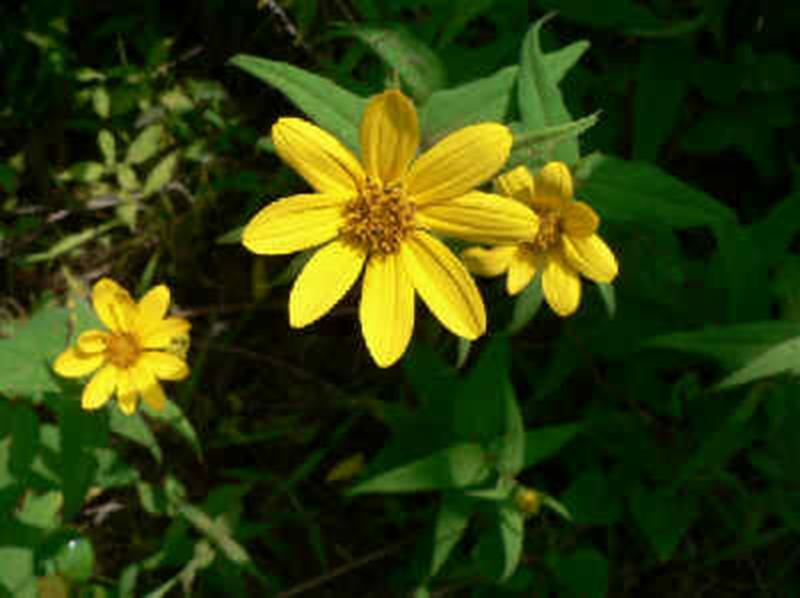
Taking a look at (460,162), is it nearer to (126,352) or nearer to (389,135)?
(389,135)

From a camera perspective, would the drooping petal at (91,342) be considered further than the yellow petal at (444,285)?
Yes

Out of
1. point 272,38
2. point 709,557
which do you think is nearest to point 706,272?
point 709,557

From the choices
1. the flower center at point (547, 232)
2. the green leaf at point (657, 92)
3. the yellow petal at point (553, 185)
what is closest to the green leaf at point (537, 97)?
the yellow petal at point (553, 185)

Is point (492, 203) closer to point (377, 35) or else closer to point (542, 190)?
point (542, 190)

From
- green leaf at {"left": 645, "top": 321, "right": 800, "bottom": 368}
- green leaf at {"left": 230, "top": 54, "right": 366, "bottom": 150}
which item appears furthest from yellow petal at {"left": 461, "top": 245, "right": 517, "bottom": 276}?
green leaf at {"left": 645, "top": 321, "right": 800, "bottom": 368}

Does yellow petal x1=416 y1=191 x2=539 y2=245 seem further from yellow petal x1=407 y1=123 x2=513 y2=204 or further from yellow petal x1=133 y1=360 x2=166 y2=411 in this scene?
yellow petal x1=133 y1=360 x2=166 y2=411

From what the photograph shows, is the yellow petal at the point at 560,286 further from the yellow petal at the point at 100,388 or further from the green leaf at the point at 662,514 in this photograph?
the yellow petal at the point at 100,388
